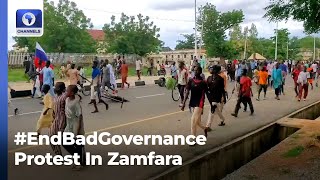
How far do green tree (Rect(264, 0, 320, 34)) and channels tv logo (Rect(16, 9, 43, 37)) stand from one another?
23.1ft

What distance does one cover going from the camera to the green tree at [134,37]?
163ft

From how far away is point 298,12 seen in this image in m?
8.86

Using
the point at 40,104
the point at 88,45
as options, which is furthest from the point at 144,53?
the point at 40,104

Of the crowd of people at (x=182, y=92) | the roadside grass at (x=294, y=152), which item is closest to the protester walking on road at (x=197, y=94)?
the crowd of people at (x=182, y=92)

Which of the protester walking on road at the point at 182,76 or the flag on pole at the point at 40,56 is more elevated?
the flag on pole at the point at 40,56

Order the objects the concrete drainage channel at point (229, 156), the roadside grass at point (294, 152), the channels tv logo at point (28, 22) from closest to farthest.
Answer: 1. the concrete drainage channel at point (229, 156)
2. the roadside grass at point (294, 152)
3. the channels tv logo at point (28, 22)

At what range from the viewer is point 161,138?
970 centimetres

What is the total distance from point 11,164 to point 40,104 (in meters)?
8.67

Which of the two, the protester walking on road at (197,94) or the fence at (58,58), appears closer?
the protester walking on road at (197,94)

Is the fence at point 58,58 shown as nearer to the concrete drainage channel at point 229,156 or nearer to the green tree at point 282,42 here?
the concrete drainage channel at point 229,156

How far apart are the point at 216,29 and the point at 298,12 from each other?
46.5 m

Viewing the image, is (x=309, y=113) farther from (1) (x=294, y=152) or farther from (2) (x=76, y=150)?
(2) (x=76, y=150)

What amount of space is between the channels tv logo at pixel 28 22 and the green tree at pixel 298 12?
705cm

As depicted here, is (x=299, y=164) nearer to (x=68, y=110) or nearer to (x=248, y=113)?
(x=68, y=110)
